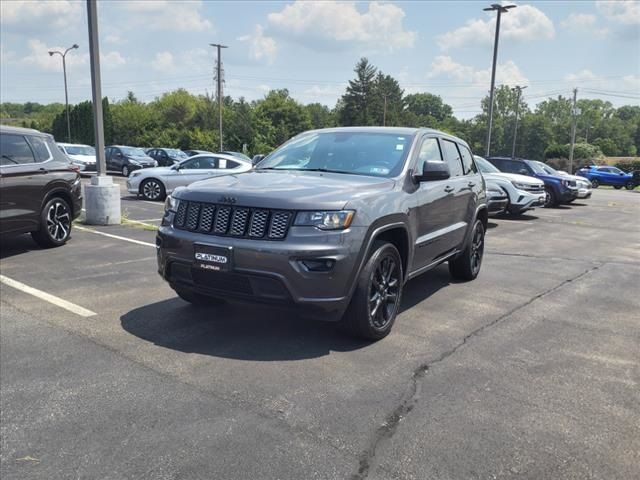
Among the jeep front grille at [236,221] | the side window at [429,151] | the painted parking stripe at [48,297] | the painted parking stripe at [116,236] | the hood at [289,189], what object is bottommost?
the painted parking stripe at [48,297]

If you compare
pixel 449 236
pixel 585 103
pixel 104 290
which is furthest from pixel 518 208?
pixel 585 103

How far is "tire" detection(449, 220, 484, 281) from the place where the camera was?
668cm

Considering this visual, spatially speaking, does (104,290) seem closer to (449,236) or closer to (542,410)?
(449,236)

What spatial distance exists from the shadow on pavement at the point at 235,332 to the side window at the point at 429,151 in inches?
60.6

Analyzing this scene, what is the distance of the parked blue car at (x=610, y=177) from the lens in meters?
37.8

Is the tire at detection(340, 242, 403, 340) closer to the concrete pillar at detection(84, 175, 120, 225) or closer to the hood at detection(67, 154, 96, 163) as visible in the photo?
the concrete pillar at detection(84, 175, 120, 225)

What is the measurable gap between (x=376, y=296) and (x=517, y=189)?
11546 mm

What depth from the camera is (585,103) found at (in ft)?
497

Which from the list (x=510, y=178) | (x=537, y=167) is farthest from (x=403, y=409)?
(x=537, y=167)

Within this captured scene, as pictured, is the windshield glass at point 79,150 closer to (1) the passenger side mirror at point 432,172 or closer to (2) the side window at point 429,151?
(2) the side window at point 429,151

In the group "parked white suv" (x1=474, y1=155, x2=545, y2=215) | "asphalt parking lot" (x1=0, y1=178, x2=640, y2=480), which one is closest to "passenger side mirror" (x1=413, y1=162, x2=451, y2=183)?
"asphalt parking lot" (x1=0, y1=178, x2=640, y2=480)

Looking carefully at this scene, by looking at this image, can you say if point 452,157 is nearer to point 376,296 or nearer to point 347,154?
point 347,154

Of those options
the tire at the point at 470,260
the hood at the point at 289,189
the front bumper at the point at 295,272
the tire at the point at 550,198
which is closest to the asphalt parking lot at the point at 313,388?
the tire at the point at 470,260

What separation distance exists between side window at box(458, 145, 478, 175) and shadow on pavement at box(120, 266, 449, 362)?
83.3 inches
